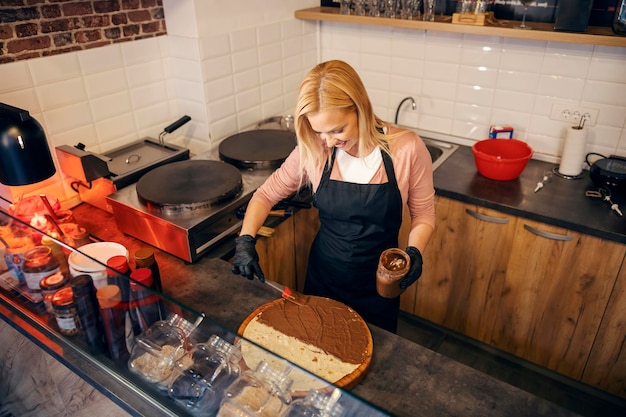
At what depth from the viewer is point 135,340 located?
133 cm

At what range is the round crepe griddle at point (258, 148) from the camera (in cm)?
Answer: 231

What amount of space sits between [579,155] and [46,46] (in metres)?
2.42

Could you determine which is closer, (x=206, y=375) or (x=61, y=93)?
(x=206, y=375)

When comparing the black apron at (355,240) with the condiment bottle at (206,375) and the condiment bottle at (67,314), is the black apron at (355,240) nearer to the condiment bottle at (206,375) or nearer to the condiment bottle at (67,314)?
the condiment bottle at (206,375)

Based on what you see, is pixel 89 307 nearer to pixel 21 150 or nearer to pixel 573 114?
pixel 21 150

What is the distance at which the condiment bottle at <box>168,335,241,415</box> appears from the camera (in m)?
1.16

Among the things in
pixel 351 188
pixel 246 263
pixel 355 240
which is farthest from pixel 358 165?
pixel 246 263

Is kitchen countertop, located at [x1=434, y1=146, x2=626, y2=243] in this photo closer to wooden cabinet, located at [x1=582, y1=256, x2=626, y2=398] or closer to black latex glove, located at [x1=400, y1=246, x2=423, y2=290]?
wooden cabinet, located at [x1=582, y1=256, x2=626, y2=398]

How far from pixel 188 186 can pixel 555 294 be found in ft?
5.68

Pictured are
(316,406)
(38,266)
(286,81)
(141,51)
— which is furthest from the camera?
(286,81)

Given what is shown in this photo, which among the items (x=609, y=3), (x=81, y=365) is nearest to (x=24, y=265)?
(x=81, y=365)

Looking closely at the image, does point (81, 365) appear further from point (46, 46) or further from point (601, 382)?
point (601, 382)

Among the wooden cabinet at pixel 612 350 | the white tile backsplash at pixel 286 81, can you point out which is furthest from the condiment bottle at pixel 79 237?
the wooden cabinet at pixel 612 350

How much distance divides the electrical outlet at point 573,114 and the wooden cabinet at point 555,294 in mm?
645
